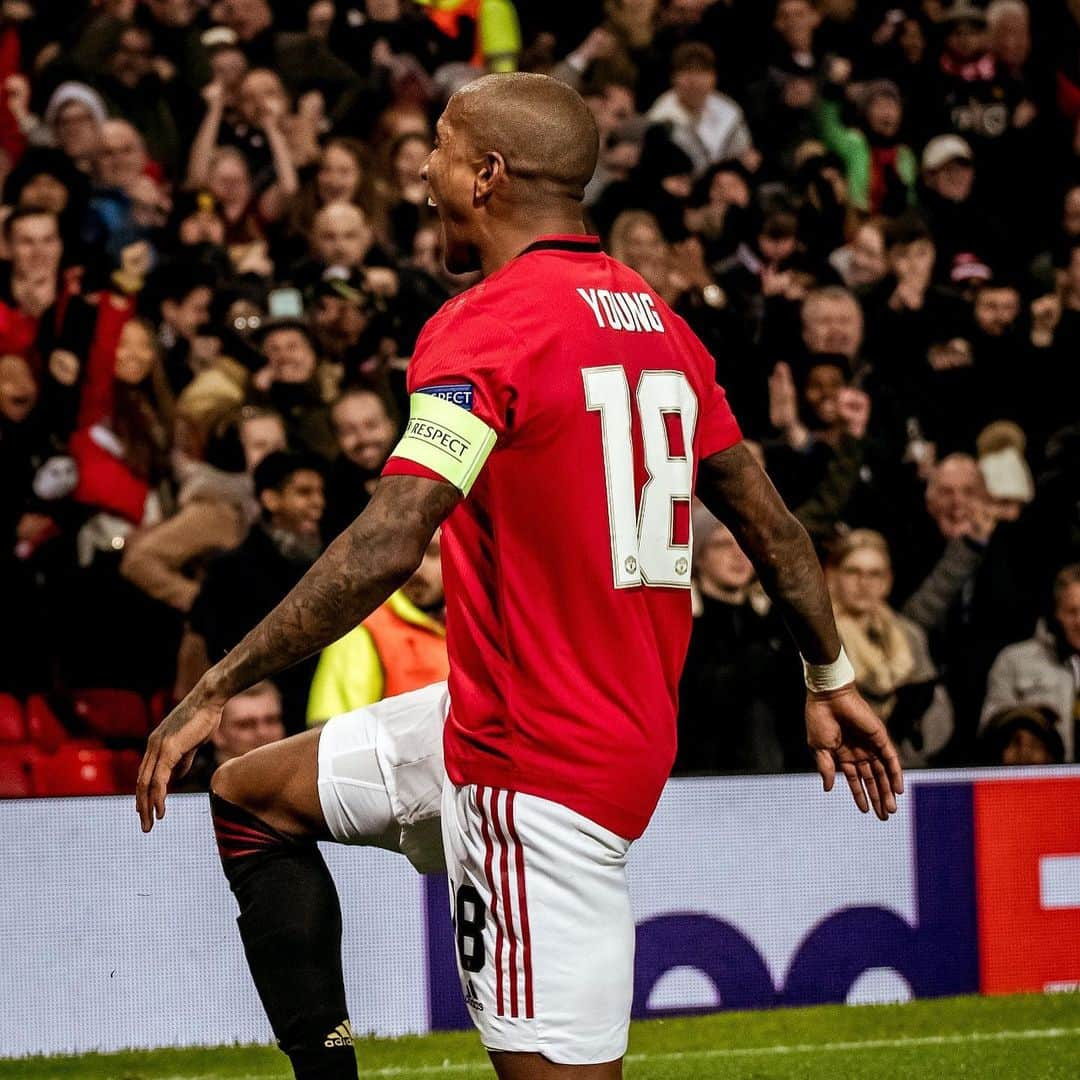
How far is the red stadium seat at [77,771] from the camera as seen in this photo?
5.93 meters

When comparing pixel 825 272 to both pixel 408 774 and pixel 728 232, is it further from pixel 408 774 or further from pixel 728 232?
pixel 408 774

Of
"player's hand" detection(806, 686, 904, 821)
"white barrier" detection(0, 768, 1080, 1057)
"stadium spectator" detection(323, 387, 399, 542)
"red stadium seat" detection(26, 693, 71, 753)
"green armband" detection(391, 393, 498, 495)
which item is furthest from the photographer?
"stadium spectator" detection(323, 387, 399, 542)

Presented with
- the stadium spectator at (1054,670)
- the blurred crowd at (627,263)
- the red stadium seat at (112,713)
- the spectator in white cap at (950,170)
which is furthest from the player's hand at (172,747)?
the spectator in white cap at (950,170)

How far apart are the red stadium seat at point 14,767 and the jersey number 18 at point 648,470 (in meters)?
3.66

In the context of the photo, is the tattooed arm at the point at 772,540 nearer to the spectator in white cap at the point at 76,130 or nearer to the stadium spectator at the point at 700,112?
the spectator in white cap at the point at 76,130

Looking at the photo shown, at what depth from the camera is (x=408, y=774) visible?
10.2 ft

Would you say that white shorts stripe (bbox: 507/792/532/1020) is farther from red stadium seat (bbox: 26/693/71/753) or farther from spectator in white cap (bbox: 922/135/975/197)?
spectator in white cap (bbox: 922/135/975/197)

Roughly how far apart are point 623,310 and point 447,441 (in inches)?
15.9

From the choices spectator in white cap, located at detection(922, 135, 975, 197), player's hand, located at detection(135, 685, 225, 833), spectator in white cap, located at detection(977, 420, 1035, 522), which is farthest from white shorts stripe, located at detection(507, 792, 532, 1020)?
spectator in white cap, located at detection(922, 135, 975, 197)

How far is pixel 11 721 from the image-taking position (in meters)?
6.08

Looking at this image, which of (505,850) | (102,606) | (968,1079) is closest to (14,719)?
(102,606)

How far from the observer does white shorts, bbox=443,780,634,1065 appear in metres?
2.73

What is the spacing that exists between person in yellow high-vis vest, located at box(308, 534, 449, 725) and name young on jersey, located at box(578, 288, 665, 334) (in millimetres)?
3073

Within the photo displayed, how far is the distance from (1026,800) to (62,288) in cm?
426
